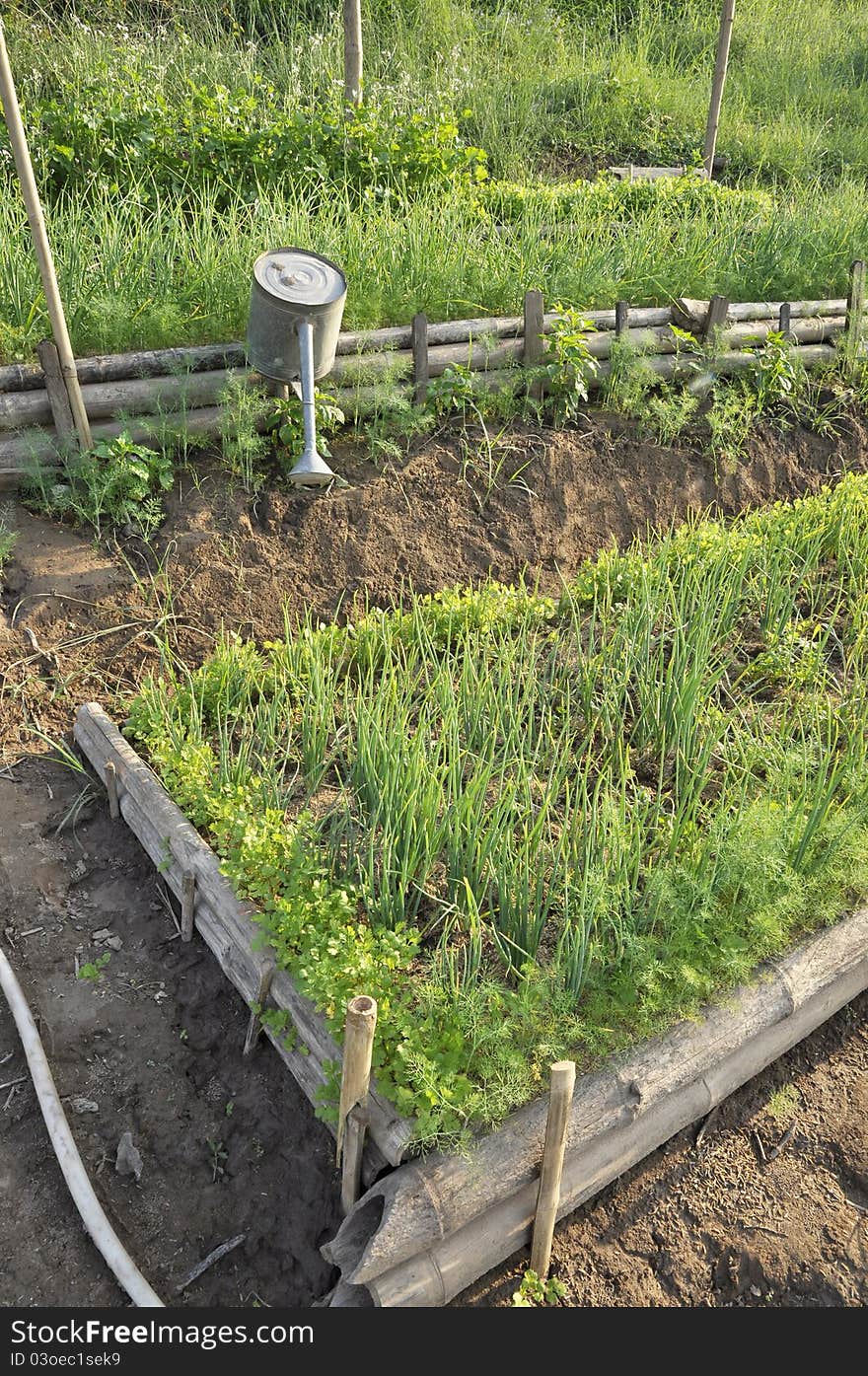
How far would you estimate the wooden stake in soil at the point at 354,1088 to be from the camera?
2.18m

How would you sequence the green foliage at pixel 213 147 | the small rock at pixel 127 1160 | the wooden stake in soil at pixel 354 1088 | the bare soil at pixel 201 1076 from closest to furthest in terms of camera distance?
the wooden stake in soil at pixel 354 1088 < the bare soil at pixel 201 1076 < the small rock at pixel 127 1160 < the green foliage at pixel 213 147

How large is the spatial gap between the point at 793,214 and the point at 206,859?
627 cm

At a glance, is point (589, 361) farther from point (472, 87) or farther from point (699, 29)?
point (699, 29)

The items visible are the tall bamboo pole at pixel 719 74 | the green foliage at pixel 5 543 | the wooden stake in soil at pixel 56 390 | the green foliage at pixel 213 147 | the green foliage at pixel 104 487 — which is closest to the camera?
the green foliage at pixel 5 543

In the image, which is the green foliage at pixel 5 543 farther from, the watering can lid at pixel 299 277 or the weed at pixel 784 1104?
the weed at pixel 784 1104

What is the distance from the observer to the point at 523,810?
3104mm

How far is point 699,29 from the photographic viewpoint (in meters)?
11.2

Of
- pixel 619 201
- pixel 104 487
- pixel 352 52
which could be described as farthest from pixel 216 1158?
pixel 619 201

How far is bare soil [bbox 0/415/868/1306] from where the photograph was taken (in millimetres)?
2561

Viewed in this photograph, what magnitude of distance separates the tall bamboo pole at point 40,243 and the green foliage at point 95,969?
226cm

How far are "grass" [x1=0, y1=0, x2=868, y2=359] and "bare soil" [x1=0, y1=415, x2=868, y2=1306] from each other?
114 cm

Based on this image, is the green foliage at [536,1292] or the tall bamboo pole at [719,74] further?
the tall bamboo pole at [719,74]

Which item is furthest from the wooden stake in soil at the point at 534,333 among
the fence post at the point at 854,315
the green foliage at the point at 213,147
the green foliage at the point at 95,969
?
→ the green foliage at the point at 95,969

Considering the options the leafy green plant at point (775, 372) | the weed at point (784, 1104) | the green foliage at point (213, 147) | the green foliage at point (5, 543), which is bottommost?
the weed at point (784, 1104)
